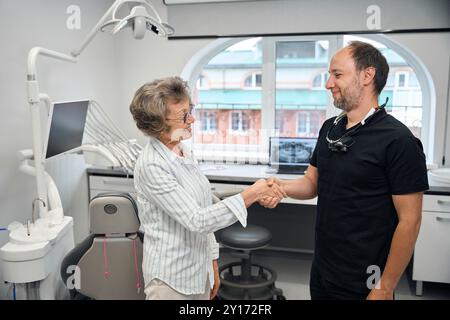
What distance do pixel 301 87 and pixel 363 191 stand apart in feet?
7.31

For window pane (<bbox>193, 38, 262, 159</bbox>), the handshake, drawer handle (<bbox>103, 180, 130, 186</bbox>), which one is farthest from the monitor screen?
the handshake

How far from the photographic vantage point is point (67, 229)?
2.35 m

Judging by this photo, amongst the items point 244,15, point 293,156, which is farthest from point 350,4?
point 293,156

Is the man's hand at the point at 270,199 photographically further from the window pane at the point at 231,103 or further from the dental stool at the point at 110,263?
the window pane at the point at 231,103

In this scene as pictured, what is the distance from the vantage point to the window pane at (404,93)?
3.38 metres

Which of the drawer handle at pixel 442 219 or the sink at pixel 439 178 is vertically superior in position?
the sink at pixel 439 178

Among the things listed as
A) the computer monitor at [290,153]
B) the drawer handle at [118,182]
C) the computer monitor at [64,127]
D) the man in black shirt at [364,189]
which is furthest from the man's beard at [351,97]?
the drawer handle at [118,182]

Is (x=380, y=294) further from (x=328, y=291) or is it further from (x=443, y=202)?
(x=443, y=202)

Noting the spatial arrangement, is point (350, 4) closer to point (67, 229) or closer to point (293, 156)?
point (293, 156)

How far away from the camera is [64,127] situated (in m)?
2.45

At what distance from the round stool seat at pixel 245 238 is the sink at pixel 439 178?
116 cm

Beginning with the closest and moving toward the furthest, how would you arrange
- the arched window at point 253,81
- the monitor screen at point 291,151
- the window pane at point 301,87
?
the monitor screen at point 291,151
the window pane at point 301,87
the arched window at point 253,81

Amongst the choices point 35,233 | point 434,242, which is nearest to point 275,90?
point 434,242

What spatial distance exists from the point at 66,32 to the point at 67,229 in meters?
1.48
